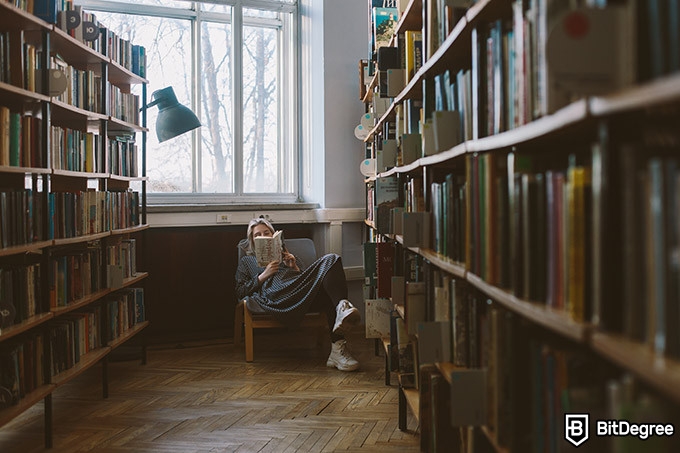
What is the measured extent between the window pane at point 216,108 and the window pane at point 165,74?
0.12m

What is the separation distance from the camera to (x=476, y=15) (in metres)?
1.39

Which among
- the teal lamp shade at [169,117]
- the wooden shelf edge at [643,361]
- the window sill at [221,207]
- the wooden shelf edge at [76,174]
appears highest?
the teal lamp shade at [169,117]

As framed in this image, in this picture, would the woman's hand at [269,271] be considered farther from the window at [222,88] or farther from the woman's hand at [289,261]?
the window at [222,88]

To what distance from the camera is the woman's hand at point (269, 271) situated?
3941 millimetres

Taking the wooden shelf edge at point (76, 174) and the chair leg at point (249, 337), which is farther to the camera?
the chair leg at point (249, 337)

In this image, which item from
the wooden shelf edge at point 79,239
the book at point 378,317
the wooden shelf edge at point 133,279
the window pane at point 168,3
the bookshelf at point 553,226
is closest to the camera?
the bookshelf at point 553,226

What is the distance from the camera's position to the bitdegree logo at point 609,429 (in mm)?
804

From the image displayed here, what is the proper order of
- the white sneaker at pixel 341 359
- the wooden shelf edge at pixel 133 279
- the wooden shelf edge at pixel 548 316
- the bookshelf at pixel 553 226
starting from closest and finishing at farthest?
the bookshelf at pixel 553 226, the wooden shelf edge at pixel 548 316, the wooden shelf edge at pixel 133 279, the white sneaker at pixel 341 359

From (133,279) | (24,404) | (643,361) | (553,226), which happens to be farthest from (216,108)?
(643,361)

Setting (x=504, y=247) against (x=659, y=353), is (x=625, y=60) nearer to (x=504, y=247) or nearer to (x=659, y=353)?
(x=659, y=353)

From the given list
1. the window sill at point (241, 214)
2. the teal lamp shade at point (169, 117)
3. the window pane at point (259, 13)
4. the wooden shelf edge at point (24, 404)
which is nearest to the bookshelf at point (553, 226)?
the wooden shelf edge at point (24, 404)

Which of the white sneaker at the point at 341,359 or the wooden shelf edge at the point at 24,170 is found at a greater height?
the wooden shelf edge at the point at 24,170

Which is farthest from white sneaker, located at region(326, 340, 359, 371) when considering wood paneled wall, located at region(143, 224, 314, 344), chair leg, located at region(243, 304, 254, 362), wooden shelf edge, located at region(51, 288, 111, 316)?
wooden shelf edge, located at region(51, 288, 111, 316)

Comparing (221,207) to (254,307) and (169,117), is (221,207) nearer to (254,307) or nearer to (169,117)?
(169,117)
